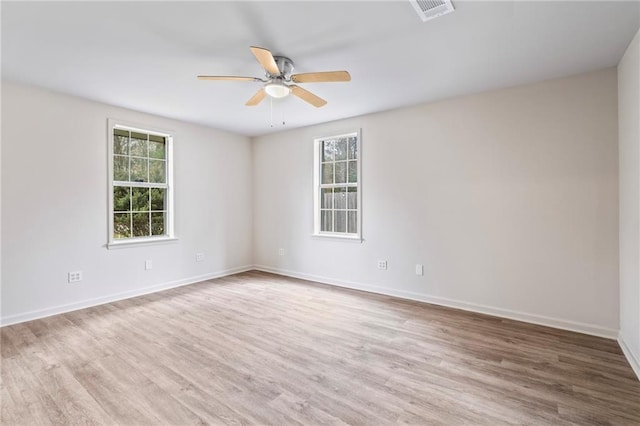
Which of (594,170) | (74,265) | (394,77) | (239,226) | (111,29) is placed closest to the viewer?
(111,29)

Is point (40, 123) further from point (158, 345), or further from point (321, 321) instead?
point (321, 321)

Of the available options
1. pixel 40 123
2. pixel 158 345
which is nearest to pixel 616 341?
pixel 158 345

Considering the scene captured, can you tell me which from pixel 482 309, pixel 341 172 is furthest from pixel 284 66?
pixel 482 309

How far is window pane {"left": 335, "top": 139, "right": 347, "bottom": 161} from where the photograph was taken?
4699mm

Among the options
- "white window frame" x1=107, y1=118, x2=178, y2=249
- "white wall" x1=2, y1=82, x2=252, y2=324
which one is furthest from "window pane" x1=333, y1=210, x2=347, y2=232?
"white window frame" x1=107, y1=118, x2=178, y2=249

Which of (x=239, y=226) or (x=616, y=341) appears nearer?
(x=616, y=341)

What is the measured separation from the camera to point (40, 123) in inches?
131

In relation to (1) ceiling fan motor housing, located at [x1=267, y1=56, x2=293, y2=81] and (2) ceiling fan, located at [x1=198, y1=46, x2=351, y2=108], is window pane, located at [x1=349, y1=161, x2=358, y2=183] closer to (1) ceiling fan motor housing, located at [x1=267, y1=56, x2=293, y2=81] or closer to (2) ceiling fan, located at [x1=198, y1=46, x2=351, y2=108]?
(2) ceiling fan, located at [x1=198, y1=46, x2=351, y2=108]

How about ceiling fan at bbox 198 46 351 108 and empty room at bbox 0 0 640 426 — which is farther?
ceiling fan at bbox 198 46 351 108

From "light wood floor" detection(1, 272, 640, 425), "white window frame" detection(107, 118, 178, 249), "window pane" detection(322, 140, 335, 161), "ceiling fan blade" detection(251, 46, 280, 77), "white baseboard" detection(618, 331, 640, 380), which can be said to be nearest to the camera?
"light wood floor" detection(1, 272, 640, 425)

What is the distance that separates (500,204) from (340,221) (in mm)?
2216

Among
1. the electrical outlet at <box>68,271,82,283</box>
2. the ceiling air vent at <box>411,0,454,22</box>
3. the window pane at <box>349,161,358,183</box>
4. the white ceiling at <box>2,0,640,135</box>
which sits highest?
the white ceiling at <box>2,0,640,135</box>

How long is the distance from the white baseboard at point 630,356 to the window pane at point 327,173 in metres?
3.72

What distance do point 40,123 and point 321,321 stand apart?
378cm
